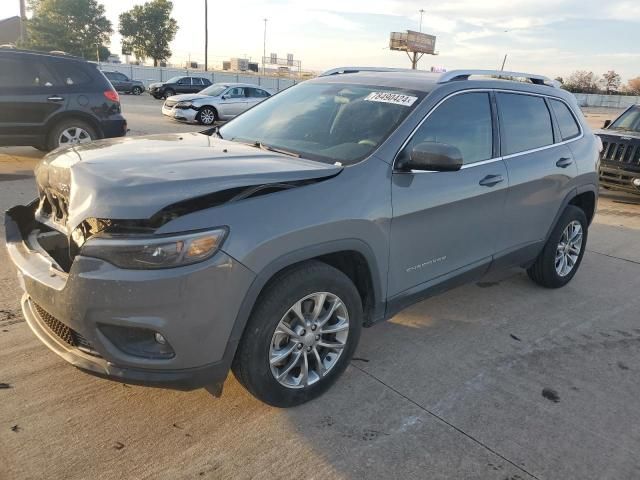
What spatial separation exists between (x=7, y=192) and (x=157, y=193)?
→ 595 centimetres

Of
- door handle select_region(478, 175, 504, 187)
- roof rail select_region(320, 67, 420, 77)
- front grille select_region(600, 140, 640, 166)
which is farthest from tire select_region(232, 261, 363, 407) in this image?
front grille select_region(600, 140, 640, 166)

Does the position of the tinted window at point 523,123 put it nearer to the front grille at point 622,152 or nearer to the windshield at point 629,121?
the front grille at point 622,152

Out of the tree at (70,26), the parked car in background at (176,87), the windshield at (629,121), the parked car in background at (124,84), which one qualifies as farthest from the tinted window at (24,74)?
the tree at (70,26)

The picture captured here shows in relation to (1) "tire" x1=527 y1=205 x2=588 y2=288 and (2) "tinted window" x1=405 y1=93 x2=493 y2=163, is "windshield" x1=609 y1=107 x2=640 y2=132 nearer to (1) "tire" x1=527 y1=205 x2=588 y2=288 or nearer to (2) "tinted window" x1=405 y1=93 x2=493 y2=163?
(1) "tire" x1=527 y1=205 x2=588 y2=288

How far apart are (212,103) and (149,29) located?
54.7 m

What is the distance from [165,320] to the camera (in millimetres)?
2316

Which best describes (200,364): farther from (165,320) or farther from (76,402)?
(76,402)

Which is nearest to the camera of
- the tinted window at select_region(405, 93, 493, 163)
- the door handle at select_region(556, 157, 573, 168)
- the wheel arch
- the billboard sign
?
the wheel arch

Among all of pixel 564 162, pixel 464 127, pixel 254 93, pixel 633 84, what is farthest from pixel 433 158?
pixel 633 84

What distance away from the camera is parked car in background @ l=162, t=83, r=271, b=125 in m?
18.2

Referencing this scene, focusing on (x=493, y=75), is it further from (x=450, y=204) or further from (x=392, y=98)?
(x=450, y=204)

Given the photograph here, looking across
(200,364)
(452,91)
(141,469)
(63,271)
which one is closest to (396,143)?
(452,91)

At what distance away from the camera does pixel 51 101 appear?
8.71 metres

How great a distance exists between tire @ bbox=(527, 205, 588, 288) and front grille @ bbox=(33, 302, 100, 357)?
148 inches
